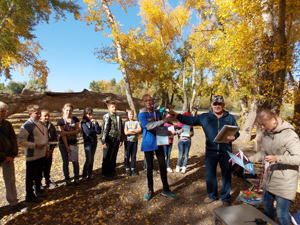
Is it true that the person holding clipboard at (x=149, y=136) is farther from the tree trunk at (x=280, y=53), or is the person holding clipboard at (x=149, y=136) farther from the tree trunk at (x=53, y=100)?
the tree trunk at (x=53, y=100)

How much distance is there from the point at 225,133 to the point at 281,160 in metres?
0.87

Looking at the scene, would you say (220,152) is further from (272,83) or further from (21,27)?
(21,27)

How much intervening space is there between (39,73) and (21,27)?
491cm

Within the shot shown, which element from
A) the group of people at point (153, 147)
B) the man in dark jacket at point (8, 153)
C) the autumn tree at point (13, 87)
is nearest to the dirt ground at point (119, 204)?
the group of people at point (153, 147)

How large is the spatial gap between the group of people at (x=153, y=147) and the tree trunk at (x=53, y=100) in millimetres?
4566

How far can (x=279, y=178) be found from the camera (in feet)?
6.53

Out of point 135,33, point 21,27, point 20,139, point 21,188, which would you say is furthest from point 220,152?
point 21,27

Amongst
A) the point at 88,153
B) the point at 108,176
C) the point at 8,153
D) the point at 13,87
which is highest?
the point at 13,87

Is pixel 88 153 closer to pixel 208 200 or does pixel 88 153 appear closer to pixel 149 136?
pixel 149 136

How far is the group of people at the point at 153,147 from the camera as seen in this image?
196 cm

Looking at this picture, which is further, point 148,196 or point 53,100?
point 53,100

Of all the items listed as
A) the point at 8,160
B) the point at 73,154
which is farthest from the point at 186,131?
the point at 8,160

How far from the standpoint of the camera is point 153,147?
10.0ft

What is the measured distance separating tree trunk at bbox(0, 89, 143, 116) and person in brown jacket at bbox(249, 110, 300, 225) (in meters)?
7.87
